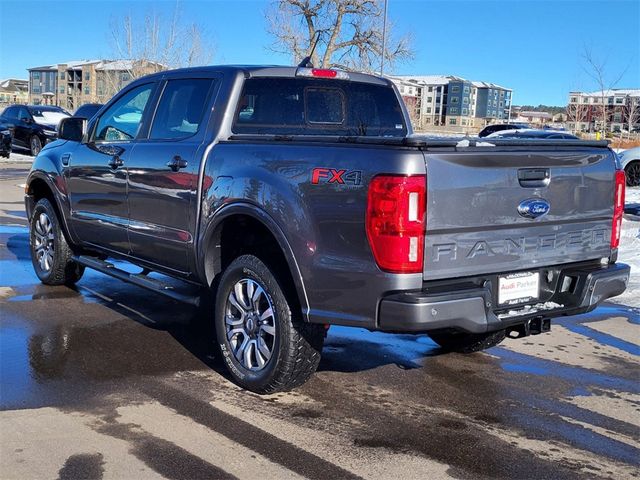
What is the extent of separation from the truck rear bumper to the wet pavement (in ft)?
2.11

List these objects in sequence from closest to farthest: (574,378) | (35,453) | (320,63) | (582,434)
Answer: (35,453), (582,434), (574,378), (320,63)

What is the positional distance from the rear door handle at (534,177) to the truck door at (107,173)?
3050 millimetres

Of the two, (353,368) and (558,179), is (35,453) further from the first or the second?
(558,179)

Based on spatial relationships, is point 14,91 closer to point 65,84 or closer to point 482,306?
point 65,84

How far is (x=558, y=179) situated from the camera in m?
4.13

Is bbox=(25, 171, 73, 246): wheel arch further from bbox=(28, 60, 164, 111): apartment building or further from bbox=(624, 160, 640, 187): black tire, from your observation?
bbox=(28, 60, 164, 111): apartment building

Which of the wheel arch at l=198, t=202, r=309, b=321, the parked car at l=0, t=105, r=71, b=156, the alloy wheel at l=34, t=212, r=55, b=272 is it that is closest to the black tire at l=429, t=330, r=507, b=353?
the wheel arch at l=198, t=202, r=309, b=321

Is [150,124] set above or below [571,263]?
above

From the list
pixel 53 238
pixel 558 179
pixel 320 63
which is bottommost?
pixel 53 238

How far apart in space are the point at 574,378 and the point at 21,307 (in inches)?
183

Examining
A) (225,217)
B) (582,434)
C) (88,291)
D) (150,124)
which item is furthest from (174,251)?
(582,434)

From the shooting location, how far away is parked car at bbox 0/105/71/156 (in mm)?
23527

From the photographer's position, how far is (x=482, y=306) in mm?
3752

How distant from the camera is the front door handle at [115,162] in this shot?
218 inches
